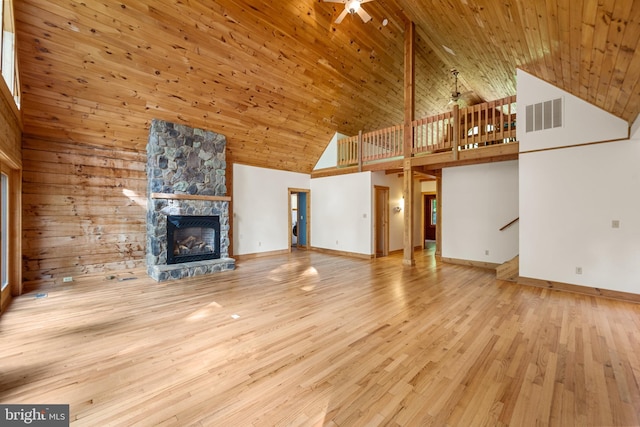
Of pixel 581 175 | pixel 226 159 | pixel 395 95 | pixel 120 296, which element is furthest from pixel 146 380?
pixel 395 95

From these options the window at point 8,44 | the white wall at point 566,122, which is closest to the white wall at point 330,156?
the white wall at point 566,122

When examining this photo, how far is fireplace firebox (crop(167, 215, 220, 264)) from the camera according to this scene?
5557mm

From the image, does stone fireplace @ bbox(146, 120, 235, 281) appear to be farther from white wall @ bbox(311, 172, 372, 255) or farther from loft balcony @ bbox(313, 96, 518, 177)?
loft balcony @ bbox(313, 96, 518, 177)

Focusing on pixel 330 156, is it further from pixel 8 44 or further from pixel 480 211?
pixel 8 44

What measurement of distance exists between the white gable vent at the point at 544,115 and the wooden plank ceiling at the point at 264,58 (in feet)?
1.30

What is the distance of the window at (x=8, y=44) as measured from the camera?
123 inches

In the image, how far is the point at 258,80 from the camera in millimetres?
5461

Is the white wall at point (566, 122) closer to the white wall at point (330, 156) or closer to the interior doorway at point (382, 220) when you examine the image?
the interior doorway at point (382, 220)

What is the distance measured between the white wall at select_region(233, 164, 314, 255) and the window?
13.6 feet

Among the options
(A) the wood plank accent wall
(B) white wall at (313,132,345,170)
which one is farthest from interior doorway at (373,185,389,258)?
(A) the wood plank accent wall

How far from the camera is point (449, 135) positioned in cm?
611

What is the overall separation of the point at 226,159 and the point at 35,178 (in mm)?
3518

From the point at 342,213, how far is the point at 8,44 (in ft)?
22.6

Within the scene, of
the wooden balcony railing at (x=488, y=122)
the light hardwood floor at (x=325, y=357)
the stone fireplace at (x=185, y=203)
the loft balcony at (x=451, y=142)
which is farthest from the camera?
the stone fireplace at (x=185, y=203)
